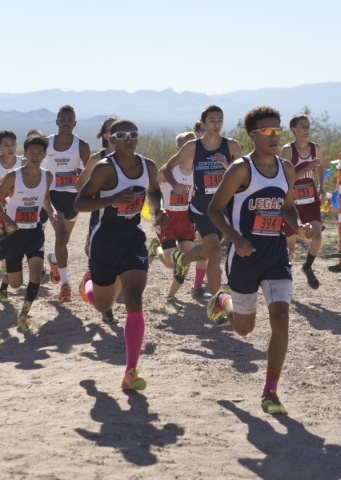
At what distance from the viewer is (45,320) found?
8141mm

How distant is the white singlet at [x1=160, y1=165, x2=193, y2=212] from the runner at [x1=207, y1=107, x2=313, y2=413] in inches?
147

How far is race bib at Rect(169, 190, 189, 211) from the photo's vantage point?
9.17 meters

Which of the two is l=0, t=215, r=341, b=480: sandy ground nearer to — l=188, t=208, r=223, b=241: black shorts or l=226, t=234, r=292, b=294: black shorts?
l=226, t=234, r=292, b=294: black shorts

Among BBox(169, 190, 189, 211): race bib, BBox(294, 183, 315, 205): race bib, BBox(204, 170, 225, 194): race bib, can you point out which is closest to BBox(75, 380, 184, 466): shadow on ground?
BBox(204, 170, 225, 194): race bib

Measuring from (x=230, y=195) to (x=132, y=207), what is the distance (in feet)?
3.00

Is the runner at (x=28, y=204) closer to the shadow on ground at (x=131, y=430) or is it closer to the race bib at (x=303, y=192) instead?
the shadow on ground at (x=131, y=430)

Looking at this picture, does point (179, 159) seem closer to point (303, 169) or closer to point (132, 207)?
point (303, 169)

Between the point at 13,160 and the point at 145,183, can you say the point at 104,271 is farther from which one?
the point at 13,160

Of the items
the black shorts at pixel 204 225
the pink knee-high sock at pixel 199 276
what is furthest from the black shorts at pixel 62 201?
the black shorts at pixel 204 225

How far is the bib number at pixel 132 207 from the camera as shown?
586 cm

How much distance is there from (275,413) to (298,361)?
141 cm

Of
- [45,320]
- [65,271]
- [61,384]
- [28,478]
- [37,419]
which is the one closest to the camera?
[28,478]

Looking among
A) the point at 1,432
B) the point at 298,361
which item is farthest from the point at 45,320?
the point at 1,432

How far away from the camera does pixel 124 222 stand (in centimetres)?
596
